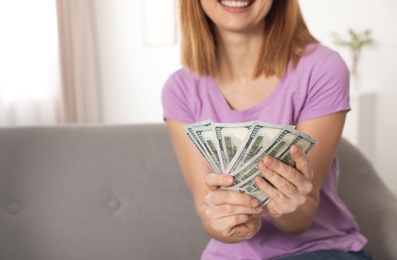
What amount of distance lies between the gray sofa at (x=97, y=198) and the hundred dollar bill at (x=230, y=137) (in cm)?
79

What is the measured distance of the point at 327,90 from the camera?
4.16ft

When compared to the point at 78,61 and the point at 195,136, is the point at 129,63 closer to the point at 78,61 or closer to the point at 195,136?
the point at 78,61

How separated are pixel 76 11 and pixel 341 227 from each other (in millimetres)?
3330

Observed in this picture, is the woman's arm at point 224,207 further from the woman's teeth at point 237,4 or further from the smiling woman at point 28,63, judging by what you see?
the smiling woman at point 28,63

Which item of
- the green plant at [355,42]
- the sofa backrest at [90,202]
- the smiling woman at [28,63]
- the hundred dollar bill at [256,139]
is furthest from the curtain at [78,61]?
the hundred dollar bill at [256,139]

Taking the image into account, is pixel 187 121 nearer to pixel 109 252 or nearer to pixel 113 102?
pixel 109 252

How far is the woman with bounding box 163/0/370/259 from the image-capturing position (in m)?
1.25

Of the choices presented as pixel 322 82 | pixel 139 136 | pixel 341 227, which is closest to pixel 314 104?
pixel 322 82

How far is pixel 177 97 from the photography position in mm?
1449

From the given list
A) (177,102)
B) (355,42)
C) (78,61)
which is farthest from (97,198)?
(355,42)

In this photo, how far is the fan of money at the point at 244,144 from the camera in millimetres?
923

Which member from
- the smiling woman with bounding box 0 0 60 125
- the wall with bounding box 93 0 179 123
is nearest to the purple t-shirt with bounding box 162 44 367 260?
the smiling woman with bounding box 0 0 60 125

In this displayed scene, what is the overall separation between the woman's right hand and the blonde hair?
16.0 inches

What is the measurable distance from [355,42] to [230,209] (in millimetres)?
3358
